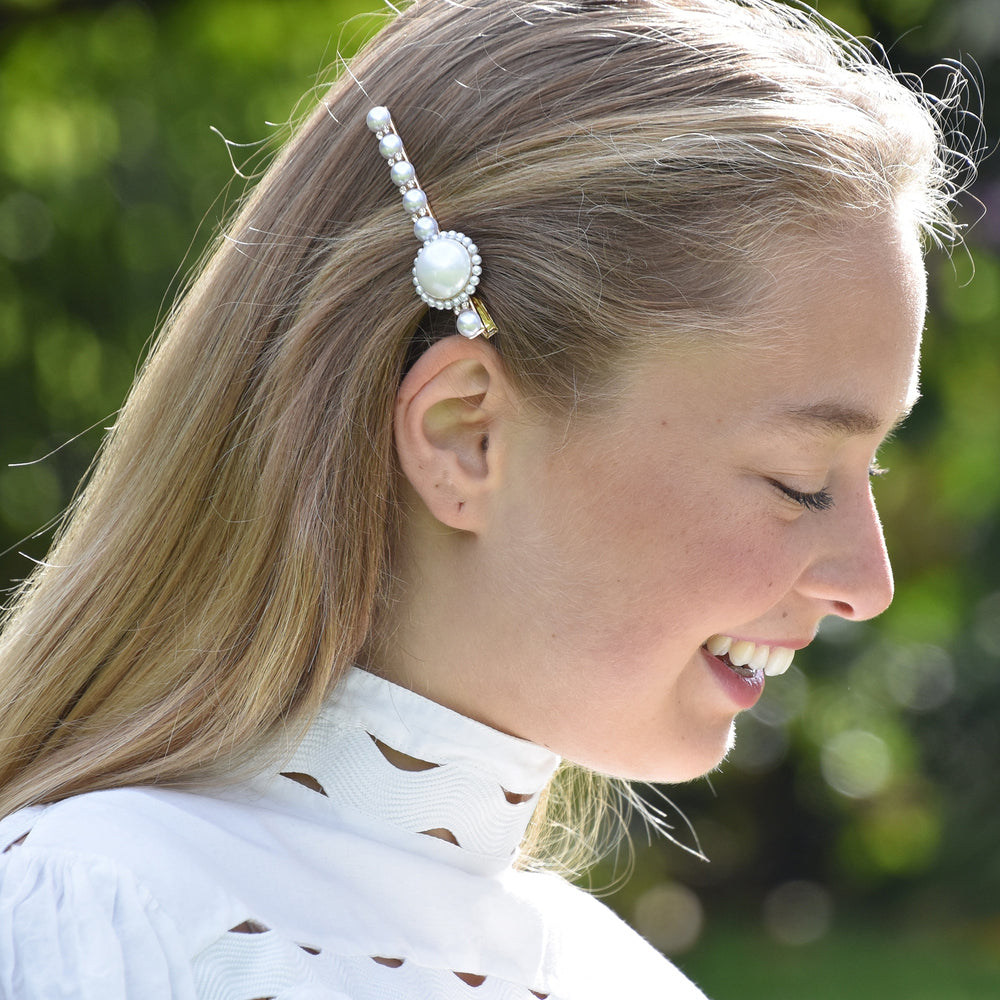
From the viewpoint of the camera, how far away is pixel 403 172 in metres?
1.33

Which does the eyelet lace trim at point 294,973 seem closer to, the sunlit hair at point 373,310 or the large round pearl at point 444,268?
the sunlit hair at point 373,310

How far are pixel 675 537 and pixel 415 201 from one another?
0.42 meters

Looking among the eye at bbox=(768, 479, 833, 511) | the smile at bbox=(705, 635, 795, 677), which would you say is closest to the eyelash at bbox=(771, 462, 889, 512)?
the eye at bbox=(768, 479, 833, 511)

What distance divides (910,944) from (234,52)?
4.20 meters

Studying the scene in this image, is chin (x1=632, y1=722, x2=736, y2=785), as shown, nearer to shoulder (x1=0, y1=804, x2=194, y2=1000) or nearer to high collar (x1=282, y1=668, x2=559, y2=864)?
high collar (x1=282, y1=668, x2=559, y2=864)

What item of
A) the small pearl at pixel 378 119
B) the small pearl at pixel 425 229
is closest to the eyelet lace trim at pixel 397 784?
the small pearl at pixel 425 229

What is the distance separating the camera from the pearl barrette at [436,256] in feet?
4.28

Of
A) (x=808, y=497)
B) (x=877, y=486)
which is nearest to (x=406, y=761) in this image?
(x=808, y=497)

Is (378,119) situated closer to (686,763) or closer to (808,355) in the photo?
(808,355)

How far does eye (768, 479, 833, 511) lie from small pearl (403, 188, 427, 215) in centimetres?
44

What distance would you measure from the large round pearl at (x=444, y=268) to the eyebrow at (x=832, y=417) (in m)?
0.34

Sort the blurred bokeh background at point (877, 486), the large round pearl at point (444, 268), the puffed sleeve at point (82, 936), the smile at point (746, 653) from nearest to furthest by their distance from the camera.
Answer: the puffed sleeve at point (82, 936)
the large round pearl at point (444, 268)
the smile at point (746, 653)
the blurred bokeh background at point (877, 486)

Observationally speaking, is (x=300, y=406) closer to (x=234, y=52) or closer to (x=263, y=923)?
(x=263, y=923)

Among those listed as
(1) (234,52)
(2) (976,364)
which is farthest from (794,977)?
(1) (234,52)
